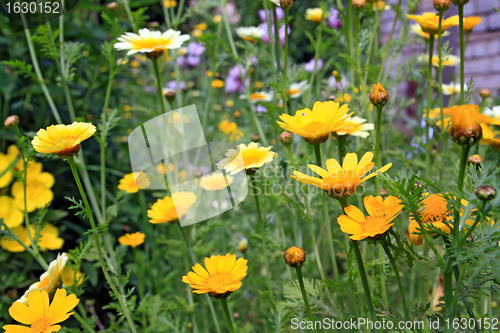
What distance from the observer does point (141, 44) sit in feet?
2.56

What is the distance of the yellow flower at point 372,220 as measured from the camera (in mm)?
437

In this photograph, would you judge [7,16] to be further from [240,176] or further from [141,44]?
[240,176]

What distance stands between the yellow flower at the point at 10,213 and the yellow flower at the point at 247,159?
2.44 ft

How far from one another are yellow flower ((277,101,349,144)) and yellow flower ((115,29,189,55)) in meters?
0.32

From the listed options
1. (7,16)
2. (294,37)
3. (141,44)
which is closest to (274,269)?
A: (141,44)

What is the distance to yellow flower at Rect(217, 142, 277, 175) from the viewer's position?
2.07ft

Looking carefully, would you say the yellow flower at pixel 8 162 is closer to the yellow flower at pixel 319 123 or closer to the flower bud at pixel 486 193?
the yellow flower at pixel 319 123

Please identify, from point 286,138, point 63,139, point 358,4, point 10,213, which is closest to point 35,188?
point 10,213

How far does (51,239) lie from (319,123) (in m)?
0.99

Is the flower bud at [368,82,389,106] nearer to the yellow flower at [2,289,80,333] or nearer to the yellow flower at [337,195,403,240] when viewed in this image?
the yellow flower at [337,195,403,240]

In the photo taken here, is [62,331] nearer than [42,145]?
No

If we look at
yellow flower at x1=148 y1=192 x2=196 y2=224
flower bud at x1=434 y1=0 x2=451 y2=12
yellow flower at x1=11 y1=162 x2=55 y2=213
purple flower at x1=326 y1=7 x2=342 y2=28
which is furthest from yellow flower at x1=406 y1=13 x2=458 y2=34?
yellow flower at x1=11 y1=162 x2=55 y2=213

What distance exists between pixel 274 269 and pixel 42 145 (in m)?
0.84

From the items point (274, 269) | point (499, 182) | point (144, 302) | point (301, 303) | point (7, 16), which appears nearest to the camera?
point (499, 182)
